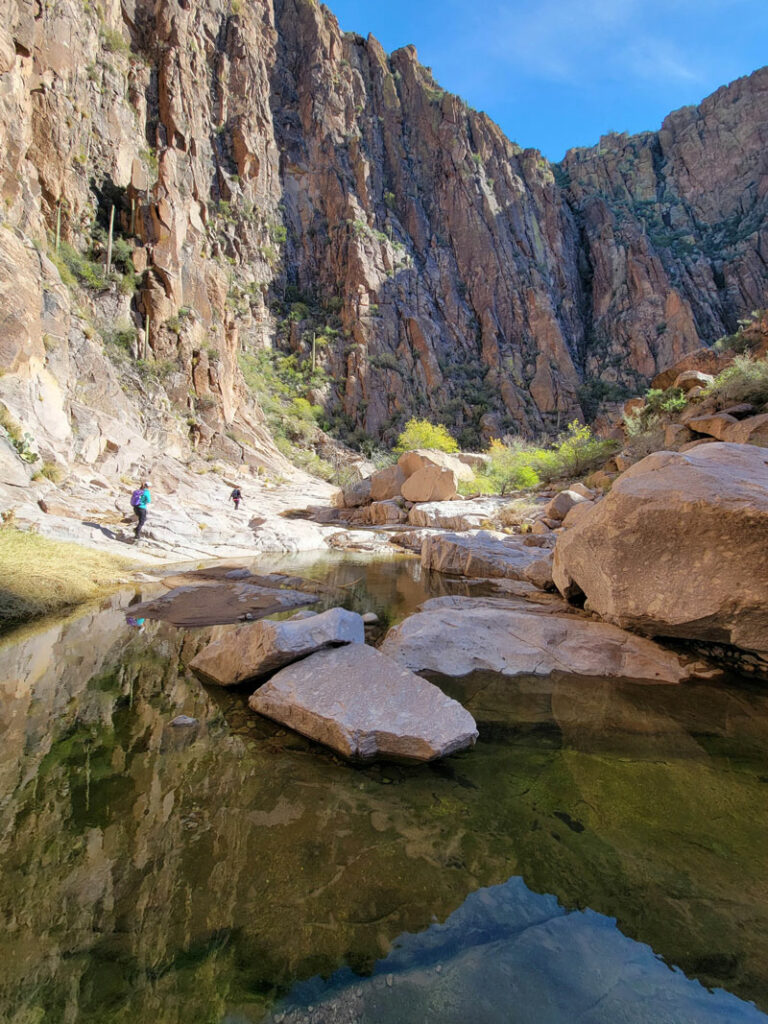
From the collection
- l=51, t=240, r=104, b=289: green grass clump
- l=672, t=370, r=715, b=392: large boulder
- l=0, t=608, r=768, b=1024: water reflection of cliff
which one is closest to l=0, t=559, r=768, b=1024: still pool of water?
l=0, t=608, r=768, b=1024: water reflection of cliff

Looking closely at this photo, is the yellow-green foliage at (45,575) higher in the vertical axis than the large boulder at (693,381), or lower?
lower

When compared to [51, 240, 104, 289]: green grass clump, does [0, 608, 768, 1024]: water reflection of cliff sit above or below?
below

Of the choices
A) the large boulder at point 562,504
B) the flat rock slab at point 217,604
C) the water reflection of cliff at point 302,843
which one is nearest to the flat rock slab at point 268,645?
the water reflection of cliff at point 302,843

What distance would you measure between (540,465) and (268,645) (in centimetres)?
2717

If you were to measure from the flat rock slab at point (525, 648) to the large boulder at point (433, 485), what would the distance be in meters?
18.4

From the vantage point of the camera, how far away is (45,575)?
752 centimetres

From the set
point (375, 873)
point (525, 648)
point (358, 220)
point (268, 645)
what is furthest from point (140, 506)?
point (358, 220)

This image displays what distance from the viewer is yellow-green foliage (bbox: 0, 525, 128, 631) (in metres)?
6.48

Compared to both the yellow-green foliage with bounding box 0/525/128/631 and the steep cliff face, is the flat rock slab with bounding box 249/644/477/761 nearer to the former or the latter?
the yellow-green foliage with bounding box 0/525/128/631

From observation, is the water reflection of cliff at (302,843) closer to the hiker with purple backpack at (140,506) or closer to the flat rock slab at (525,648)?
the flat rock slab at (525,648)

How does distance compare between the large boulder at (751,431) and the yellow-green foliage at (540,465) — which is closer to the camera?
the large boulder at (751,431)

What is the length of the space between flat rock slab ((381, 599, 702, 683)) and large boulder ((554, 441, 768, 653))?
→ 0.33 metres

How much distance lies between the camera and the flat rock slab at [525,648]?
5.16m

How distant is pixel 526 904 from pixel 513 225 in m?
85.2
